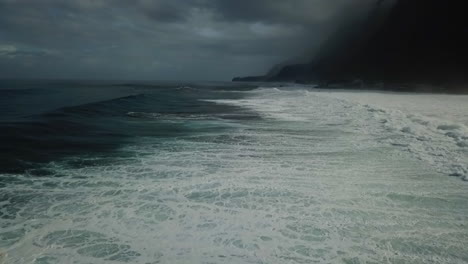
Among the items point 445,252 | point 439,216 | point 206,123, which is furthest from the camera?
point 206,123

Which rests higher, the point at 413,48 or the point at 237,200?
the point at 413,48

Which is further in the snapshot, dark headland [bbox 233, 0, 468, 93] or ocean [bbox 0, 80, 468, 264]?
dark headland [bbox 233, 0, 468, 93]

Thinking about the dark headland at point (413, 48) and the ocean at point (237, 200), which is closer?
the ocean at point (237, 200)

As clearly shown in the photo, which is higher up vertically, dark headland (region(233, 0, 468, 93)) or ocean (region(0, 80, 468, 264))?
dark headland (region(233, 0, 468, 93))

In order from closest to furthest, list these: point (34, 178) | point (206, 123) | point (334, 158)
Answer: point (34, 178), point (334, 158), point (206, 123)

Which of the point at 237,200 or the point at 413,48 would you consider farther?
the point at 413,48

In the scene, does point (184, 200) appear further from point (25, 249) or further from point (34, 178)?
point (34, 178)

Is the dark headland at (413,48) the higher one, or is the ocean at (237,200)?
the dark headland at (413,48)

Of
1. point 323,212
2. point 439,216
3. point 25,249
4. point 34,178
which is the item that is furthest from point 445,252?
point 34,178
